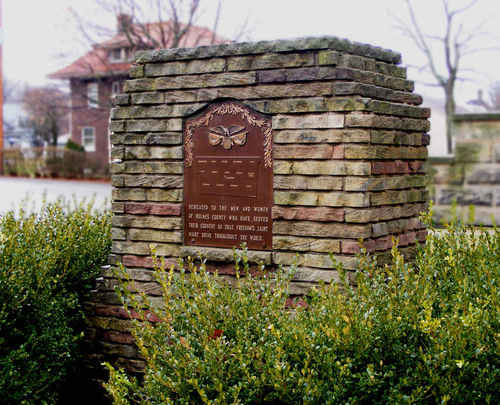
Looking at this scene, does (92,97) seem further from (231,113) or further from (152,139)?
(231,113)

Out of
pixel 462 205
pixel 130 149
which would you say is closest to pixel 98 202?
pixel 462 205

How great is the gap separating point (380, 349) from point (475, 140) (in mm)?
7020

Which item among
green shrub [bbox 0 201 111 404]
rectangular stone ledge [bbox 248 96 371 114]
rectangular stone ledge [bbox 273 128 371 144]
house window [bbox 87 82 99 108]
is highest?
house window [bbox 87 82 99 108]

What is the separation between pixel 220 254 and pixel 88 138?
115ft

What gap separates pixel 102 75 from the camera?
24688 millimetres

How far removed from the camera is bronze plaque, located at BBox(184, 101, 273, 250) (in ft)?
15.0

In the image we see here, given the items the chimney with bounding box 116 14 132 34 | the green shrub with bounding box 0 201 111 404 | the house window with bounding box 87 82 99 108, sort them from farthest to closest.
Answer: the house window with bounding box 87 82 99 108
the chimney with bounding box 116 14 132 34
the green shrub with bounding box 0 201 111 404

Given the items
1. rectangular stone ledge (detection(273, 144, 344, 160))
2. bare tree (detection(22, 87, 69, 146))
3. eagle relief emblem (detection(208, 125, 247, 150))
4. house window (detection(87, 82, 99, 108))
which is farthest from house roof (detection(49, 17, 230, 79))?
rectangular stone ledge (detection(273, 144, 344, 160))

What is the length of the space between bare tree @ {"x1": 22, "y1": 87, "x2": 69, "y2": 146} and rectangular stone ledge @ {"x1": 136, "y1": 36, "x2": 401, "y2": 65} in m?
21.0

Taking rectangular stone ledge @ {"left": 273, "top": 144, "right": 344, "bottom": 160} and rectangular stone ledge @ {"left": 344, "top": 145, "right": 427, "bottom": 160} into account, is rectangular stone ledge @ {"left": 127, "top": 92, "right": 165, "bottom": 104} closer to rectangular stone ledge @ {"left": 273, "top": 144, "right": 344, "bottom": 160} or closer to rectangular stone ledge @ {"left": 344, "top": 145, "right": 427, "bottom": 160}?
rectangular stone ledge @ {"left": 273, "top": 144, "right": 344, "bottom": 160}

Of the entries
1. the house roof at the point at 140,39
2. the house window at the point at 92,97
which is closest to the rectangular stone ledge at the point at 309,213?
the house roof at the point at 140,39

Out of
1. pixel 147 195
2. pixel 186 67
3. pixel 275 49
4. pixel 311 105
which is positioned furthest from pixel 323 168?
pixel 147 195

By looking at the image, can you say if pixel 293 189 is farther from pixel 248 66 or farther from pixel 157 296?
pixel 157 296

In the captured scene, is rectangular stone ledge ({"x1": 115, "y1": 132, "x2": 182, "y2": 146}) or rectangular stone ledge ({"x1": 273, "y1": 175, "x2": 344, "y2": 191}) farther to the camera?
rectangular stone ledge ({"x1": 115, "y1": 132, "x2": 182, "y2": 146})
